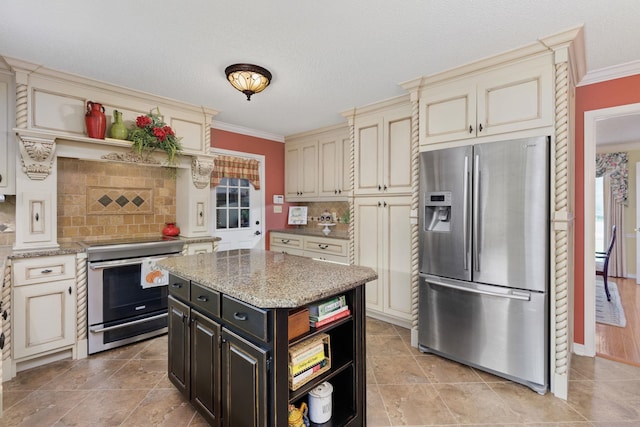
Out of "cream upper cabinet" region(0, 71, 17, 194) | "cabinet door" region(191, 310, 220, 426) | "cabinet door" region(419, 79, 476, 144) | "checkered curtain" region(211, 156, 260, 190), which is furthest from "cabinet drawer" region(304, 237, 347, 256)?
"cream upper cabinet" region(0, 71, 17, 194)

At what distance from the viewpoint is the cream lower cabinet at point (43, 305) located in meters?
2.32

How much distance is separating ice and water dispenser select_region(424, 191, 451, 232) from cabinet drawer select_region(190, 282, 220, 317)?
5.90 ft

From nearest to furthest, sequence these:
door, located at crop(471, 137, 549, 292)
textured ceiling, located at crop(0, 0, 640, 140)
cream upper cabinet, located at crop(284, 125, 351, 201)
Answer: textured ceiling, located at crop(0, 0, 640, 140) < door, located at crop(471, 137, 549, 292) < cream upper cabinet, located at crop(284, 125, 351, 201)

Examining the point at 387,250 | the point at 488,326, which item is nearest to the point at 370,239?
the point at 387,250

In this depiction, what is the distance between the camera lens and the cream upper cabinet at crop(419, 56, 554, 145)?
2.14 metres

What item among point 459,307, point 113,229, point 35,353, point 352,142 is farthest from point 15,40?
point 459,307

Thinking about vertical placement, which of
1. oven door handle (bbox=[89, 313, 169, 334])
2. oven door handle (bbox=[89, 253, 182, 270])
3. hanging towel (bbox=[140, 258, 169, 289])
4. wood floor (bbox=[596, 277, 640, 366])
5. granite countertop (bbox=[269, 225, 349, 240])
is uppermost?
granite countertop (bbox=[269, 225, 349, 240])

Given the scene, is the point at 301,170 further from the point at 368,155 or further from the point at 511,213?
the point at 511,213

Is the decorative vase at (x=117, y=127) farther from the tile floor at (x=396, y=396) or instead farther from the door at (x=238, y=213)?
the tile floor at (x=396, y=396)

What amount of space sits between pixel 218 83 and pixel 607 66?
10.6 ft

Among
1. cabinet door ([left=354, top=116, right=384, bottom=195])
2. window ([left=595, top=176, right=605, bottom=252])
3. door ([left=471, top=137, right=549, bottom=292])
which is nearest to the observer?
door ([left=471, top=137, right=549, bottom=292])

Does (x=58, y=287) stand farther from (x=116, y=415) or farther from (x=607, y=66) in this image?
(x=607, y=66)

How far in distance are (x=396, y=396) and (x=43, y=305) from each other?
9.09 ft

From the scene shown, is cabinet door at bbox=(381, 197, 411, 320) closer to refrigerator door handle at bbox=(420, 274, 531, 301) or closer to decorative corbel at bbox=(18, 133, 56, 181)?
refrigerator door handle at bbox=(420, 274, 531, 301)
